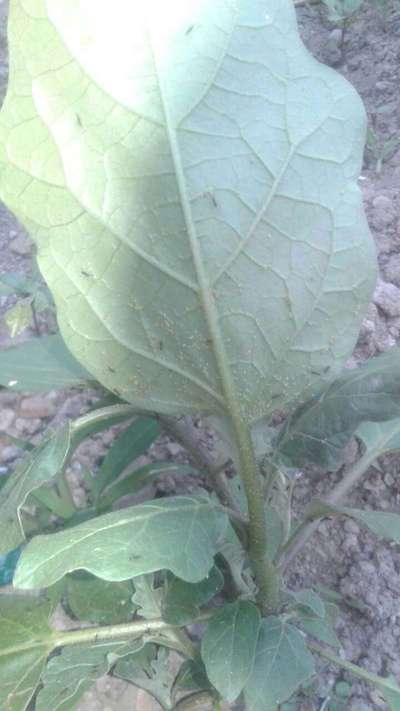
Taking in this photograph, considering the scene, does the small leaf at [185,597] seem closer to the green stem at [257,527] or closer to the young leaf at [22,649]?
the green stem at [257,527]

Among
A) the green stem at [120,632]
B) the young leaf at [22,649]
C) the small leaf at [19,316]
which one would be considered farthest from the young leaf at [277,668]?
the small leaf at [19,316]

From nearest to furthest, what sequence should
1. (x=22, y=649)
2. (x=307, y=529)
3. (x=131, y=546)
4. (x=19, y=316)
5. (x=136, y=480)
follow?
(x=131, y=546) → (x=22, y=649) → (x=307, y=529) → (x=136, y=480) → (x=19, y=316)

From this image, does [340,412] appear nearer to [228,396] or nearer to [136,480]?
[228,396]

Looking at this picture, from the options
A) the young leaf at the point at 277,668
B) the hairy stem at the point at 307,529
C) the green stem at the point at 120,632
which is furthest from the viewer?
the hairy stem at the point at 307,529

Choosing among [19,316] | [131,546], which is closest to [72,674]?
[131,546]

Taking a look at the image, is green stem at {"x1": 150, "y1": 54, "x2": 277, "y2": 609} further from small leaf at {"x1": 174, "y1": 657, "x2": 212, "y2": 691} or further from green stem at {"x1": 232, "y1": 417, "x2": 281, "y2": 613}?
small leaf at {"x1": 174, "y1": 657, "x2": 212, "y2": 691}

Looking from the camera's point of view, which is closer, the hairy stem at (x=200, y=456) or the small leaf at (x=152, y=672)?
the small leaf at (x=152, y=672)

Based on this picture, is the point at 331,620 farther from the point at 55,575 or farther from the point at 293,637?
the point at 55,575
